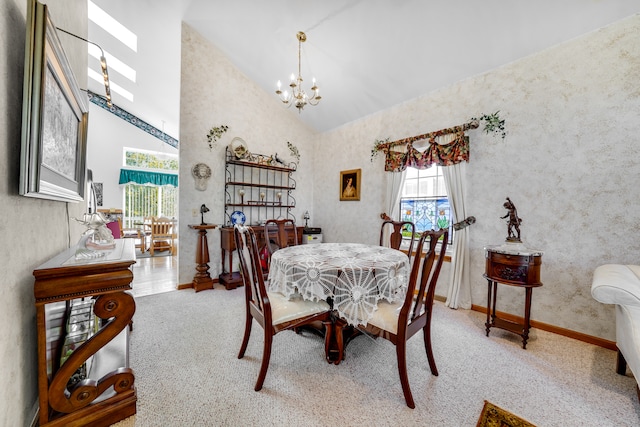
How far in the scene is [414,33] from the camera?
8.33 ft

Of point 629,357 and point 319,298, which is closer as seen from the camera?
point 629,357

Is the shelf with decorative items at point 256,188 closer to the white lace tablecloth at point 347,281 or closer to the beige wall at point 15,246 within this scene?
the white lace tablecloth at point 347,281

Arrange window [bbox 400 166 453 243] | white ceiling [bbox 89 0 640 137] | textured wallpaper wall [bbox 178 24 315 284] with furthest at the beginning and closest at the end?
1. textured wallpaper wall [bbox 178 24 315 284]
2. window [bbox 400 166 453 243]
3. white ceiling [bbox 89 0 640 137]

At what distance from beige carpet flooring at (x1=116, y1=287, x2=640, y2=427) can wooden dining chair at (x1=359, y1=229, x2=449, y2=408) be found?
0.65 feet

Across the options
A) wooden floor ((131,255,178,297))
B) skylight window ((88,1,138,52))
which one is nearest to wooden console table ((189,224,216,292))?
wooden floor ((131,255,178,297))

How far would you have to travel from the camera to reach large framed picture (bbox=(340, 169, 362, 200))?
13.4ft

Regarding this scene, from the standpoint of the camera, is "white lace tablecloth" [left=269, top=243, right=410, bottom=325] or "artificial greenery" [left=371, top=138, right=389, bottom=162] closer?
"white lace tablecloth" [left=269, top=243, right=410, bottom=325]

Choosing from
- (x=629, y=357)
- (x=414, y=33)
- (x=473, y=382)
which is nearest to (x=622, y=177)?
(x=629, y=357)

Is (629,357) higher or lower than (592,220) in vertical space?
lower

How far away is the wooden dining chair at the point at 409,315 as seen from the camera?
4.53ft

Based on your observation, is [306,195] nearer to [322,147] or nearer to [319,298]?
[322,147]

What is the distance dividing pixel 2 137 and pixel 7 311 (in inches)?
26.2

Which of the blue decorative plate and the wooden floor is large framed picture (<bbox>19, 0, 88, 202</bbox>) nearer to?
the wooden floor

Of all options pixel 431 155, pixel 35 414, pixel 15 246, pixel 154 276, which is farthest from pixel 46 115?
pixel 154 276
